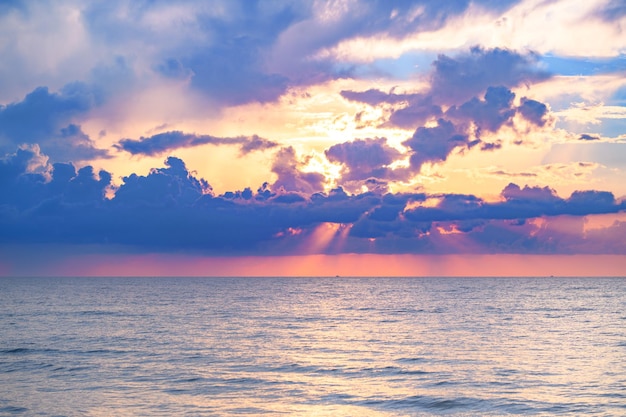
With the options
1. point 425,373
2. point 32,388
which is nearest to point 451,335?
point 425,373

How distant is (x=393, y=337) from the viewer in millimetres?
67438

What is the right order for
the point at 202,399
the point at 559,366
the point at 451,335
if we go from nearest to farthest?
the point at 202,399 < the point at 559,366 < the point at 451,335

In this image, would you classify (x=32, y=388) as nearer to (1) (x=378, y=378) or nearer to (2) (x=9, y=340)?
(1) (x=378, y=378)

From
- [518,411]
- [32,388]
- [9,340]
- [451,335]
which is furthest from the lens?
[451,335]

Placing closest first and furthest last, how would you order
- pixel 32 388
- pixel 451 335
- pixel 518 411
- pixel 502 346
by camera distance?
pixel 518 411
pixel 32 388
pixel 502 346
pixel 451 335

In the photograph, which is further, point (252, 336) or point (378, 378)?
point (252, 336)

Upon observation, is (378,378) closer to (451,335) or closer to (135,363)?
(135,363)

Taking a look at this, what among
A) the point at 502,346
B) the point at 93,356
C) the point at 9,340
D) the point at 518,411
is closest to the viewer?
the point at 518,411

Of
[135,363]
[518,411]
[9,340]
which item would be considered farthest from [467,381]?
[9,340]

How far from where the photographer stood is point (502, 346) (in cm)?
6000

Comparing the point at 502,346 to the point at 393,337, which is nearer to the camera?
the point at 502,346

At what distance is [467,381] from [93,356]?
1166 inches

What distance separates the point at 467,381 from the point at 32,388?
26.8m

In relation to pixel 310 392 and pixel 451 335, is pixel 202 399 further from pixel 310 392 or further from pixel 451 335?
pixel 451 335
